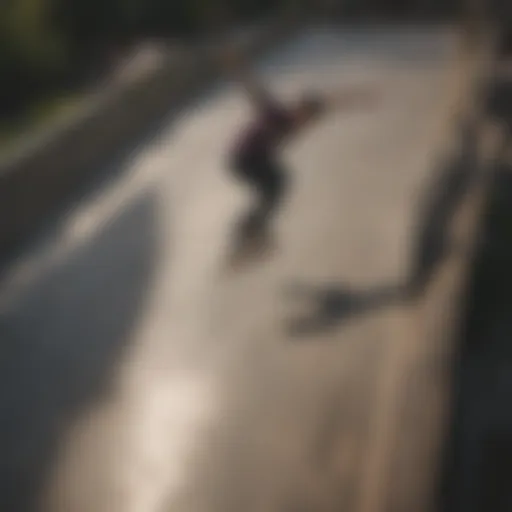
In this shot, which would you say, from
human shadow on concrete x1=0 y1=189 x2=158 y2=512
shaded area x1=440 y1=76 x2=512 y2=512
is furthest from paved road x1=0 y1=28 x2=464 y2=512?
shaded area x1=440 y1=76 x2=512 y2=512

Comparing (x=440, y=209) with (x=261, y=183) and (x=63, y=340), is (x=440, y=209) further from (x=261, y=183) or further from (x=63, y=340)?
(x=63, y=340)

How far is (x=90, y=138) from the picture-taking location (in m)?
2.08

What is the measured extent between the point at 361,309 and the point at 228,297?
191 millimetres

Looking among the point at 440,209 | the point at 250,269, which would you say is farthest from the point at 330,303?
the point at 440,209

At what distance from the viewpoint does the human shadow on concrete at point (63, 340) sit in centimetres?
125

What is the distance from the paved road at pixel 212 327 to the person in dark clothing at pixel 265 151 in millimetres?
26

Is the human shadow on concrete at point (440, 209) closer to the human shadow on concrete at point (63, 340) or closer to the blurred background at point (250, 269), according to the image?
the blurred background at point (250, 269)

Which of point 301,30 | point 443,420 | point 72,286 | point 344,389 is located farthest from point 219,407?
point 301,30

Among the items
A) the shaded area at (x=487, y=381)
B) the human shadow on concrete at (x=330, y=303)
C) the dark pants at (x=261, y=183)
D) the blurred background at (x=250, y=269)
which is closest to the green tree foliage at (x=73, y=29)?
the blurred background at (x=250, y=269)

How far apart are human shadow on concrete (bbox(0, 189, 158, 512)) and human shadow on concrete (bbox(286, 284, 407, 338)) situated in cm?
21

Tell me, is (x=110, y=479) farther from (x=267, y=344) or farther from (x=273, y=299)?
(x=273, y=299)

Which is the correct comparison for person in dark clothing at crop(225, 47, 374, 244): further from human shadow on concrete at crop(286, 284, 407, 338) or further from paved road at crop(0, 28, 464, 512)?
human shadow on concrete at crop(286, 284, 407, 338)

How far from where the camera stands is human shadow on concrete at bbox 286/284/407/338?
1.46 metres

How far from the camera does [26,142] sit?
1.99 metres
